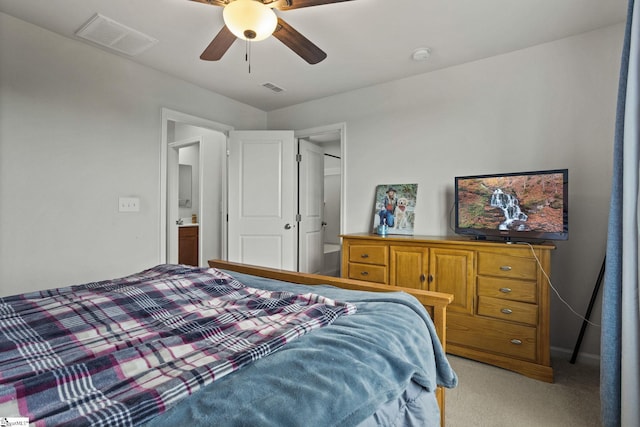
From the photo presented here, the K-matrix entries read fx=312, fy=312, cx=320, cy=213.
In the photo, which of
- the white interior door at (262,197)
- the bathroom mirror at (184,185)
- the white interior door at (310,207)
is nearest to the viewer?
the white interior door at (262,197)

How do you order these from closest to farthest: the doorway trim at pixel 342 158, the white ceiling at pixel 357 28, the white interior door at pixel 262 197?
1. the white ceiling at pixel 357 28
2. the doorway trim at pixel 342 158
3. the white interior door at pixel 262 197

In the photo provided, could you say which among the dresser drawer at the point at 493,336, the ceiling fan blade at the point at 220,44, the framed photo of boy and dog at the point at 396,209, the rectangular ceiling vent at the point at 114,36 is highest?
the rectangular ceiling vent at the point at 114,36

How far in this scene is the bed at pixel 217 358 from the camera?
614 millimetres

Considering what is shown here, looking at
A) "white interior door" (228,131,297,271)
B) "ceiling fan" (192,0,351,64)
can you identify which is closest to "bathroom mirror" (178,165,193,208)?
"white interior door" (228,131,297,271)

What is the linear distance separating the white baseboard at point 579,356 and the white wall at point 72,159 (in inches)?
139

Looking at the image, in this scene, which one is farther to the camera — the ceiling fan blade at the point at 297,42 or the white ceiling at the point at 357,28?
the white ceiling at the point at 357,28

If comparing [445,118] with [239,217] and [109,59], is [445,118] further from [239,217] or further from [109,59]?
[109,59]

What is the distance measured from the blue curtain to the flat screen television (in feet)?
1.99

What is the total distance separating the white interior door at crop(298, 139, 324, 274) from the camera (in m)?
3.99

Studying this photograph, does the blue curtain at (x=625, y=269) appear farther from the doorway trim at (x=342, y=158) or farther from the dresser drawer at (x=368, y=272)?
the doorway trim at (x=342, y=158)

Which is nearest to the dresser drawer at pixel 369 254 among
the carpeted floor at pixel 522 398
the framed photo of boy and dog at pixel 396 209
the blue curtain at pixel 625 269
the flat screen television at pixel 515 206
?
the framed photo of boy and dog at pixel 396 209

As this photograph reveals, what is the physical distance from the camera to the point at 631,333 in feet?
4.74

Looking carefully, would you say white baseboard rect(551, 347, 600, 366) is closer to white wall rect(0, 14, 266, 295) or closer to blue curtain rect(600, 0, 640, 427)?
blue curtain rect(600, 0, 640, 427)

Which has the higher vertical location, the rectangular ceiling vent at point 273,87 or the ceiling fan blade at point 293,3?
the rectangular ceiling vent at point 273,87
